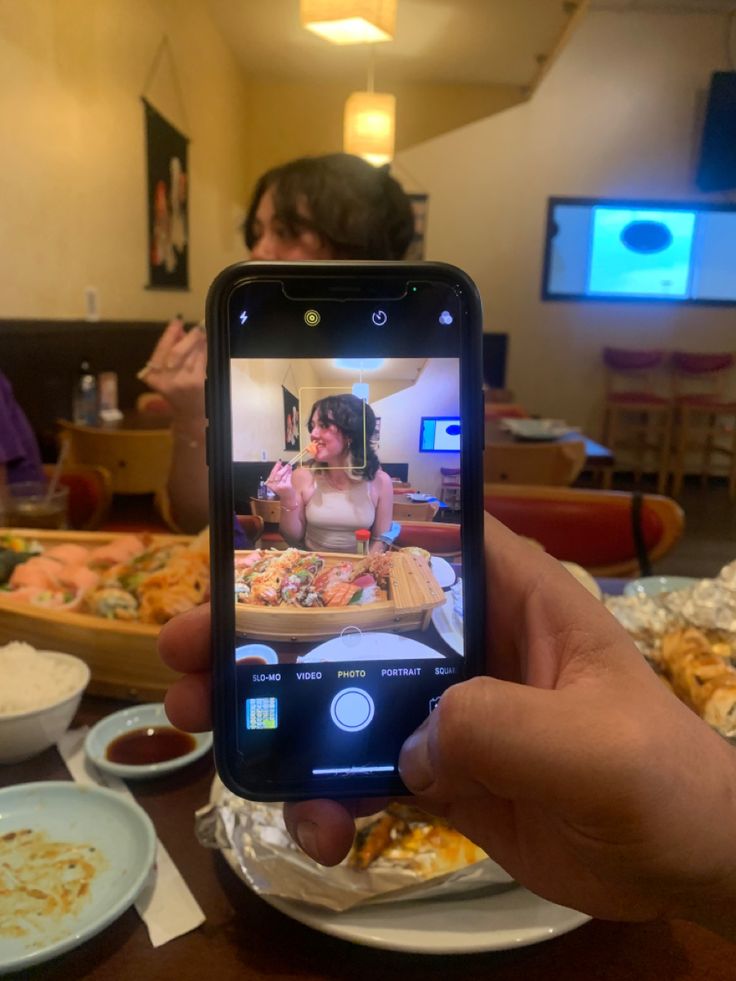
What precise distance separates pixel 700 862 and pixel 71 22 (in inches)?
97.3

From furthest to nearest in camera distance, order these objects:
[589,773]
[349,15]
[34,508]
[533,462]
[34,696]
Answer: [349,15] → [533,462] → [34,508] → [34,696] → [589,773]

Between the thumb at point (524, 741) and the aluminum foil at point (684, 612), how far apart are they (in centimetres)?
34

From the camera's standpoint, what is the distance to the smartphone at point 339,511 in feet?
1.47

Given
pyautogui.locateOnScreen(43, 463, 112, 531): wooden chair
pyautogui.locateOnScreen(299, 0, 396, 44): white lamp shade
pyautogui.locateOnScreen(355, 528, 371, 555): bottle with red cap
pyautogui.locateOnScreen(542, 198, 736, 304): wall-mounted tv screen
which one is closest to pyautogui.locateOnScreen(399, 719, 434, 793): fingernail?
pyautogui.locateOnScreen(355, 528, 371, 555): bottle with red cap

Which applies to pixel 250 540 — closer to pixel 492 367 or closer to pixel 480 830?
pixel 480 830

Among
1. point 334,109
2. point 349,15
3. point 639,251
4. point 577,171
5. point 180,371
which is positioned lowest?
point 180,371

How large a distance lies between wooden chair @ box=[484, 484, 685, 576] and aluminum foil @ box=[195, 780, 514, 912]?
0.83 meters

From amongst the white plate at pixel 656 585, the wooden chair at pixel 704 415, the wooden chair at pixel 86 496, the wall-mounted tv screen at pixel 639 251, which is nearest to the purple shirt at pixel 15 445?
the wooden chair at pixel 86 496

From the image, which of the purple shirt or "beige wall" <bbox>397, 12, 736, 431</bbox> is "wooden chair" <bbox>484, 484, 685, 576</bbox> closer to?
the purple shirt

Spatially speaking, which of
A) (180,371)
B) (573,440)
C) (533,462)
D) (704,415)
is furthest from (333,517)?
(704,415)

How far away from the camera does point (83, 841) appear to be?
1.69ft

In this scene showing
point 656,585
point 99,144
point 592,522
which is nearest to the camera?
point 656,585

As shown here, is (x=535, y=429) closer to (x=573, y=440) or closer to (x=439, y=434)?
(x=573, y=440)

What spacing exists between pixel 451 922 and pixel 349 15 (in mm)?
2323
